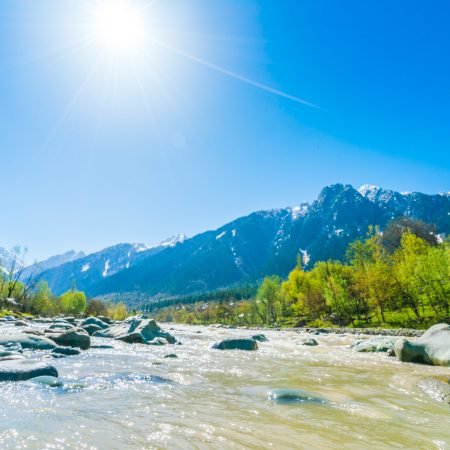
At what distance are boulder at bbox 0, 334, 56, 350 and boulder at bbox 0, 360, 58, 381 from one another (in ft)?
22.7

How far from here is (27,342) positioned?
16.7m

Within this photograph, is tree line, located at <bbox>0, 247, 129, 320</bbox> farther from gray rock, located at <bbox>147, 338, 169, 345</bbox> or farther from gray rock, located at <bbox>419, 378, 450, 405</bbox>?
gray rock, located at <bbox>419, 378, 450, 405</bbox>

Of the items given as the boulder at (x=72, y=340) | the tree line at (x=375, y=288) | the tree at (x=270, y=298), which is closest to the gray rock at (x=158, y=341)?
the boulder at (x=72, y=340)

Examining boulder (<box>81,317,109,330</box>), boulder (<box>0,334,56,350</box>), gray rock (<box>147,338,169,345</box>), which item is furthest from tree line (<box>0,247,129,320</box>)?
boulder (<box>0,334,56,350</box>)

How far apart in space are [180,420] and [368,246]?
248 ft

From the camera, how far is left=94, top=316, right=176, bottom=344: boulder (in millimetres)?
25188

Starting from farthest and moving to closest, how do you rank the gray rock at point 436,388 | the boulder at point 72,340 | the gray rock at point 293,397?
the boulder at point 72,340 → the gray rock at point 436,388 → the gray rock at point 293,397

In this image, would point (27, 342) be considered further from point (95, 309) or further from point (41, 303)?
point (95, 309)

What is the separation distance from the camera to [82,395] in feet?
26.8

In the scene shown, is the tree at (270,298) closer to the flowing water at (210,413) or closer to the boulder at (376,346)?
the boulder at (376,346)

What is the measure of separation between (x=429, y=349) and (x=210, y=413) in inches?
621

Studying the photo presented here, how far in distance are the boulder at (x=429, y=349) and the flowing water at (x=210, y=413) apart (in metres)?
6.37

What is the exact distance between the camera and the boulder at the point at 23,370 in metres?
9.16

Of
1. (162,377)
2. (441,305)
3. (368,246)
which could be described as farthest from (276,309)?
(162,377)
